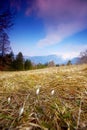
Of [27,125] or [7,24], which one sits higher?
[7,24]

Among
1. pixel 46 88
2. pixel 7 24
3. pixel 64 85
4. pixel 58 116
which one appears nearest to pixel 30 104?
pixel 58 116

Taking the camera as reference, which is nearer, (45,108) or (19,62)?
(45,108)

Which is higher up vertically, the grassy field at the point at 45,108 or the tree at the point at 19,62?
the tree at the point at 19,62

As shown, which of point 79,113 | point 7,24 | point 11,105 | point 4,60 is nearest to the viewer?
point 79,113

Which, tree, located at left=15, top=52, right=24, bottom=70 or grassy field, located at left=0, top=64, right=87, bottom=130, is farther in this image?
tree, located at left=15, top=52, right=24, bottom=70

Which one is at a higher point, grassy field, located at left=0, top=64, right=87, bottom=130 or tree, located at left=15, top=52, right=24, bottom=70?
tree, located at left=15, top=52, right=24, bottom=70

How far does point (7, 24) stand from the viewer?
15.2 metres

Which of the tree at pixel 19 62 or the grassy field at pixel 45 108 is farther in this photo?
the tree at pixel 19 62

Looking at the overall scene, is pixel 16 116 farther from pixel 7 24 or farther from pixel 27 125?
pixel 7 24

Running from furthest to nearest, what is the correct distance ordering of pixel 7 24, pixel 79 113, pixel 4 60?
pixel 4 60, pixel 7 24, pixel 79 113

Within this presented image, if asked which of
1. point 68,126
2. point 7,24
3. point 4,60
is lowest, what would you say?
point 68,126

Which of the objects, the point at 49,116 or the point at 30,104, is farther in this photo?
the point at 30,104

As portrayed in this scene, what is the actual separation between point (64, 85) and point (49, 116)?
1.54 ft

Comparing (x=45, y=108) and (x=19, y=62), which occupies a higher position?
(x=19, y=62)
